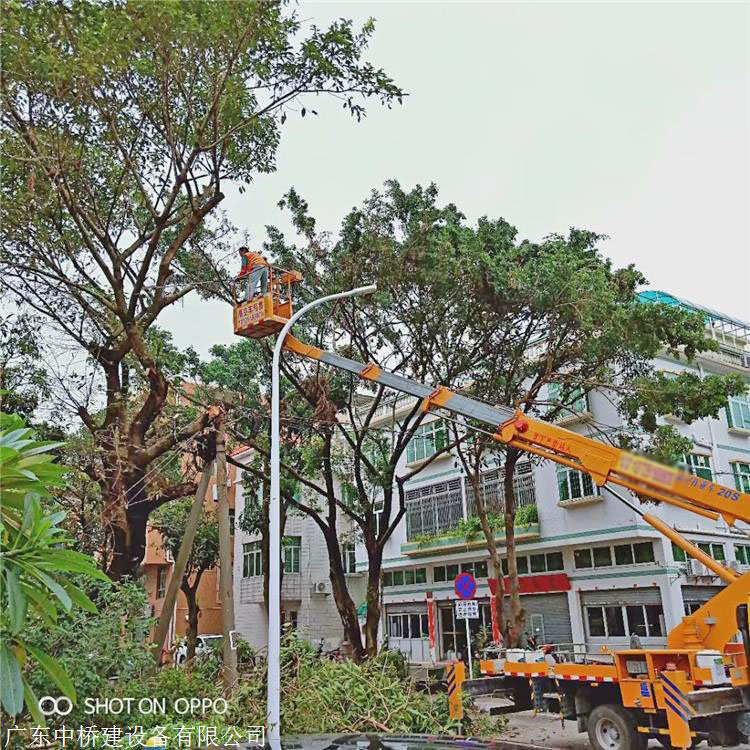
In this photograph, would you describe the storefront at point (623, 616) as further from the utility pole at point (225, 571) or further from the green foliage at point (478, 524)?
the utility pole at point (225, 571)

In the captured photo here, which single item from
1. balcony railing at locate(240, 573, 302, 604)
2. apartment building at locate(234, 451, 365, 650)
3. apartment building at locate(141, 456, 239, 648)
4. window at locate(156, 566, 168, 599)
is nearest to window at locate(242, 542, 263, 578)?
apartment building at locate(234, 451, 365, 650)

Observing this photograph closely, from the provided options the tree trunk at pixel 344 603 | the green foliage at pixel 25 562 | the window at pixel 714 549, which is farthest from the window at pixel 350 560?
the green foliage at pixel 25 562

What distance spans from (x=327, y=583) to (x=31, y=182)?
26.8 meters

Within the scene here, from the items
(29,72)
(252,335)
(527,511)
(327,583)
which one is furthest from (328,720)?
(327,583)

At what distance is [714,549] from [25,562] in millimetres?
21993

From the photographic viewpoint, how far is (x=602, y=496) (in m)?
21.8

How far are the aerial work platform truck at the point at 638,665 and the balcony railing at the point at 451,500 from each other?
12.4m

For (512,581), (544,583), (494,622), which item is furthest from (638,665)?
(494,622)

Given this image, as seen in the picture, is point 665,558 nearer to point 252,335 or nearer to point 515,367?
point 515,367

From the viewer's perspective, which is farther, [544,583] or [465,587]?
[544,583]

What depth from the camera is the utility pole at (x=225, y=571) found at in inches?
430

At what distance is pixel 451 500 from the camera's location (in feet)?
90.3

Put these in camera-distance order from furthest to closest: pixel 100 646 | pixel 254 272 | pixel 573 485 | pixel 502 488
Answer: pixel 502 488 → pixel 573 485 → pixel 254 272 → pixel 100 646

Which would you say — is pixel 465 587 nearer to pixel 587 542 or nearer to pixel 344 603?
pixel 344 603
